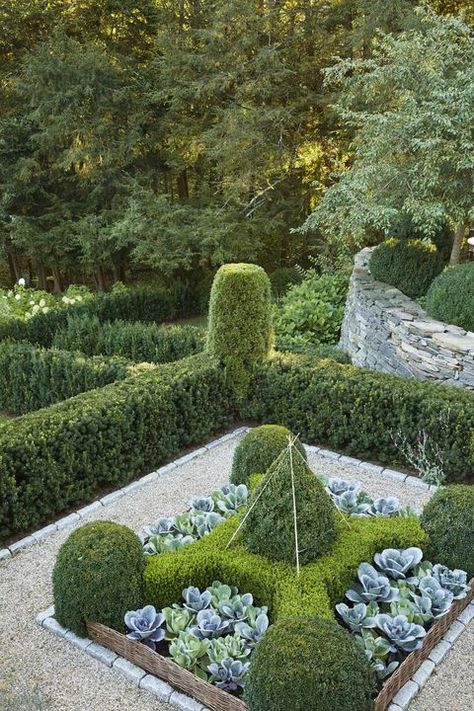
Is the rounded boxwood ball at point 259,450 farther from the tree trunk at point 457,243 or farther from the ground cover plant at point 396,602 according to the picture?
the tree trunk at point 457,243

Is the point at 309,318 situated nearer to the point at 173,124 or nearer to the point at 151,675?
the point at 151,675

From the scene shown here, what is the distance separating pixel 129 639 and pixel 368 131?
23.7 ft

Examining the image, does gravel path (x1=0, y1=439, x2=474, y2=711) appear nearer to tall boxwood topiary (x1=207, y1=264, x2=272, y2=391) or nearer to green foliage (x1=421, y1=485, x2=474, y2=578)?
green foliage (x1=421, y1=485, x2=474, y2=578)

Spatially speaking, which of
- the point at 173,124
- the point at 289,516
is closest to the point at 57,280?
the point at 173,124

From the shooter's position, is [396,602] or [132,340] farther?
[132,340]

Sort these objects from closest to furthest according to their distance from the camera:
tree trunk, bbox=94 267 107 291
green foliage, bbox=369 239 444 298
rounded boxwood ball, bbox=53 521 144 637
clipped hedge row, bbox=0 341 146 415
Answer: rounded boxwood ball, bbox=53 521 144 637
clipped hedge row, bbox=0 341 146 415
green foliage, bbox=369 239 444 298
tree trunk, bbox=94 267 107 291

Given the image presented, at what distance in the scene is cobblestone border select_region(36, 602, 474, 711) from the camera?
3115mm

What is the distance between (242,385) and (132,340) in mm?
2622

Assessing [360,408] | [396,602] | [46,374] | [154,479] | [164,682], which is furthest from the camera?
[46,374]

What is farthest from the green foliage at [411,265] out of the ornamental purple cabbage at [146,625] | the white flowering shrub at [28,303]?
the ornamental purple cabbage at [146,625]

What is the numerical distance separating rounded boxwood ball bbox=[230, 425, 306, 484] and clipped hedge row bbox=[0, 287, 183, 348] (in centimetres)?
548

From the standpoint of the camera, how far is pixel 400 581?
3688mm

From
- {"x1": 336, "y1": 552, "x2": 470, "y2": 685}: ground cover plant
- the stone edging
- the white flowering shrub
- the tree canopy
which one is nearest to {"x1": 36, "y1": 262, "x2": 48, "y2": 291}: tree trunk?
the tree canopy

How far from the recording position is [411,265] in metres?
8.43
